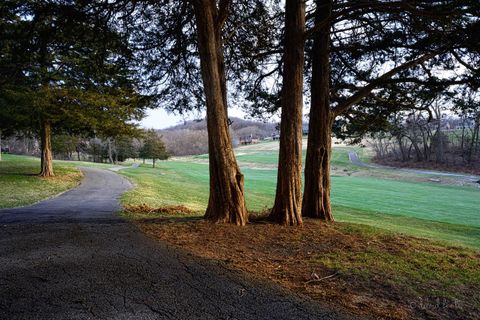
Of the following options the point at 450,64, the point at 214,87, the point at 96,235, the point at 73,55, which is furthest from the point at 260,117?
the point at 73,55

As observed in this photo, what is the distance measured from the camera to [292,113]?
7004 mm

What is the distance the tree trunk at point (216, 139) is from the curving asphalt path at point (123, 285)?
1879mm

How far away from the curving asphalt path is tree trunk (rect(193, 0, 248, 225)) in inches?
74.0

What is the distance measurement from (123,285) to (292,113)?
490cm

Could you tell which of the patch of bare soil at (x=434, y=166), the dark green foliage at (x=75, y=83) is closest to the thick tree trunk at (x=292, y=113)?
the dark green foliage at (x=75, y=83)

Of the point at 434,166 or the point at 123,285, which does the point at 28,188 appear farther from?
the point at 434,166

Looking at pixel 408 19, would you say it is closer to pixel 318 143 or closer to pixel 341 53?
pixel 341 53

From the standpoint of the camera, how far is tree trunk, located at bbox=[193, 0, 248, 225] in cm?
667

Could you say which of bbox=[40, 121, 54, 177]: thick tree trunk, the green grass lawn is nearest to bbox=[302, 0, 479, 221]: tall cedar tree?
the green grass lawn

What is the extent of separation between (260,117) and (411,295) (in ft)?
28.7

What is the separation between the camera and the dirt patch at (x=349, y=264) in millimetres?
3398

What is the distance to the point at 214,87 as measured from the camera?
6715 mm

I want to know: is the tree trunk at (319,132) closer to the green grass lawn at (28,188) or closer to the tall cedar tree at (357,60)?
the tall cedar tree at (357,60)

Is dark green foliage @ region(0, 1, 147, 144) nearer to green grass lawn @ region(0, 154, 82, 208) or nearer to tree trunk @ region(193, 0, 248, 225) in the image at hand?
tree trunk @ region(193, 0, 248, 225)
